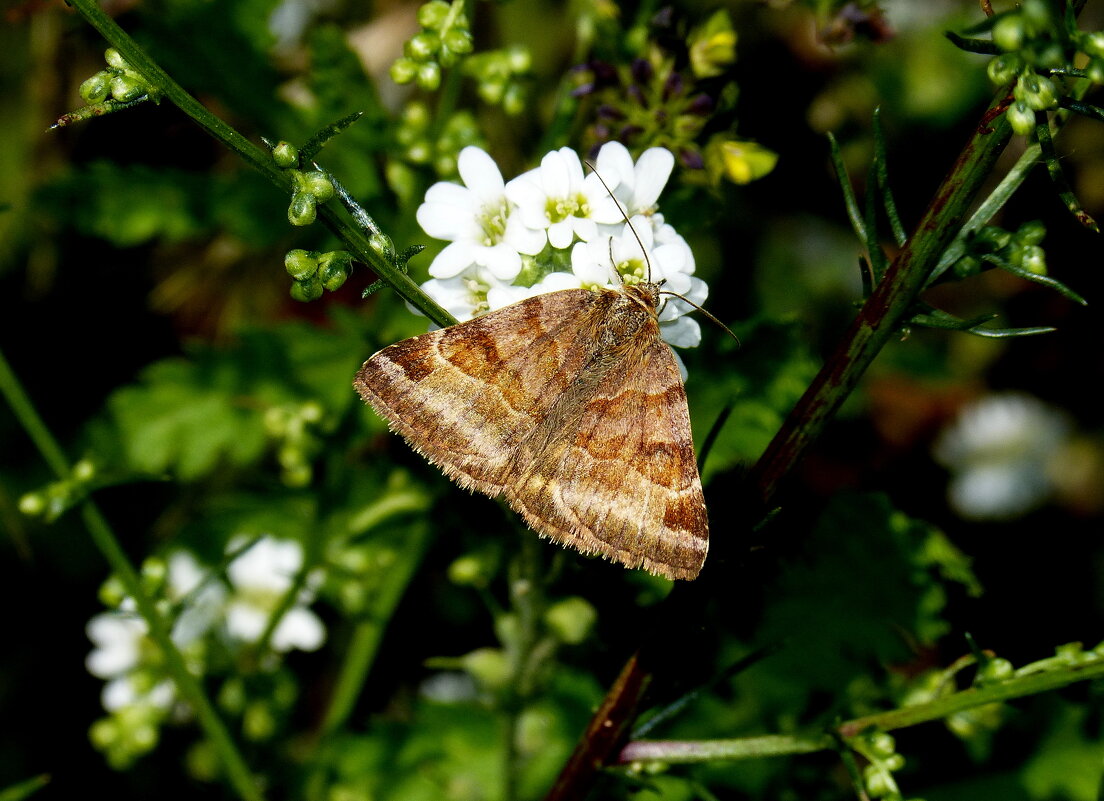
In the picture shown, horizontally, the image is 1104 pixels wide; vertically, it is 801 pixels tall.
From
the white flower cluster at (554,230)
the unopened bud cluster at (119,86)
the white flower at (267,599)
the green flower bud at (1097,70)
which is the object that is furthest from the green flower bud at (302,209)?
the white flower at (267,599)

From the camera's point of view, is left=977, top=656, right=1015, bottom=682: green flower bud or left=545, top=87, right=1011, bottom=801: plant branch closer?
left=545, top=87, right=1011, bottom=801: plant branch

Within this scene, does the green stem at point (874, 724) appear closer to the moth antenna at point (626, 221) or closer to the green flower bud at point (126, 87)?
the moth antenna at point (626, 221)

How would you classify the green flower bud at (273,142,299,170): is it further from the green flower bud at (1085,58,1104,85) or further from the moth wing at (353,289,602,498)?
the green flower bud at (1085,58,1104,85)

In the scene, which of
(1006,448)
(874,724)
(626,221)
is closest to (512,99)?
(626,221)

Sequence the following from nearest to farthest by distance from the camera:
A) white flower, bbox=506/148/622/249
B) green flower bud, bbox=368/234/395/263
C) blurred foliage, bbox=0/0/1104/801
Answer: green flower bud, bbox=368/234/395/263 < white flower, bbox=506/148/622/249 < blurred foliage, bbox=0/0/1104/801

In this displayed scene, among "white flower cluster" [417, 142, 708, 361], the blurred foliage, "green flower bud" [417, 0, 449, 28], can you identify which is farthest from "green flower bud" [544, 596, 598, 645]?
"green flower bud" [417, 0, 449, 28]

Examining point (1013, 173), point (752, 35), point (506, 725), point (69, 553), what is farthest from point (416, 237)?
point (752, 35)
